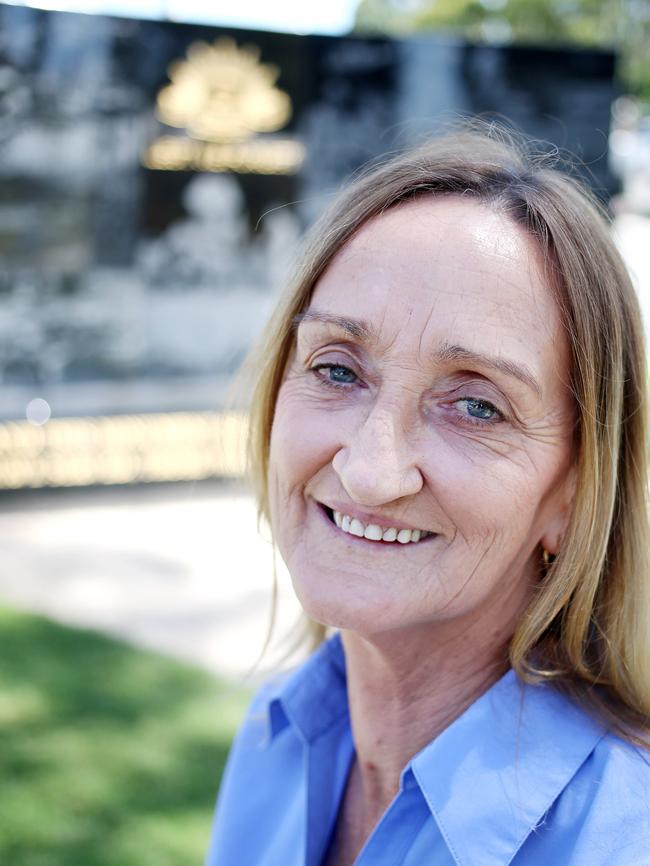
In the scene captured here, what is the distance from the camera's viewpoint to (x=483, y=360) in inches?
57.6

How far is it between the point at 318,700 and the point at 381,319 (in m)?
0.79

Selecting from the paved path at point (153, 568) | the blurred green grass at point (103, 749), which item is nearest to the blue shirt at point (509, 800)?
the blurred green grass at point (103, 749)

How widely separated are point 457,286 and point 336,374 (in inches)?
10.0

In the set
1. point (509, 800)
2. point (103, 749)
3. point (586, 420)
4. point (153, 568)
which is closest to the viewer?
point (509, 800)

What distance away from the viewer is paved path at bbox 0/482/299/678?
5.27 m

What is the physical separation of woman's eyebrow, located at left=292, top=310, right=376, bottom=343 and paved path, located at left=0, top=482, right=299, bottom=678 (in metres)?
3.49

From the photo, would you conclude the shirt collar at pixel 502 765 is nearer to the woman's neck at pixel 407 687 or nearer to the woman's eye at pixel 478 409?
the woman's neck at pixel 407 687

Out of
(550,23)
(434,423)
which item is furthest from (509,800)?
(550,23)

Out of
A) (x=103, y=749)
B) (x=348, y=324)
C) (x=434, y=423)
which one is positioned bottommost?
(x=103, y=749)

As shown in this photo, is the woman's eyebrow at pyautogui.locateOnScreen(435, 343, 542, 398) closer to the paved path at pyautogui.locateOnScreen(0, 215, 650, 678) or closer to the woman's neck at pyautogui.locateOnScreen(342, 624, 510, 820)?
the woman's neck at pyautogui.locateOnScreen(342, 624, 510, 820)

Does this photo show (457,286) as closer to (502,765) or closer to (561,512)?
(561,512)

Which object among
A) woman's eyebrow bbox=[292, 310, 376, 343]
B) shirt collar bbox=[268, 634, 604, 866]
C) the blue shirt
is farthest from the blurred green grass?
woman's eyebrow bbox=[292, 310, 376, 343]

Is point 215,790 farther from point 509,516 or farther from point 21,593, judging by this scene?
point 509,516

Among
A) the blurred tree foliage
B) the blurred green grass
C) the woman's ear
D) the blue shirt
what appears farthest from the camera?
the blurred tree foliage
